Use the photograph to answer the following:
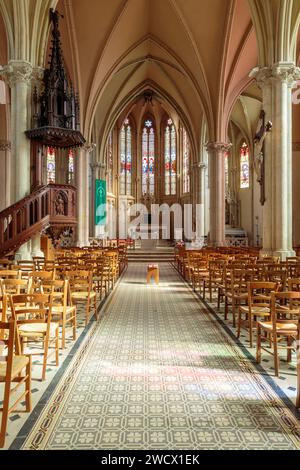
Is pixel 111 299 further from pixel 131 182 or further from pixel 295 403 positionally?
pixel 131 182

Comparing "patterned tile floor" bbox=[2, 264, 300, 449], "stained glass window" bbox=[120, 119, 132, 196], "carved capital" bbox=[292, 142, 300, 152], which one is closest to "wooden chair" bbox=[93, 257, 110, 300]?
"patterned tile floor" bbox=[2, 264, 300, 449]

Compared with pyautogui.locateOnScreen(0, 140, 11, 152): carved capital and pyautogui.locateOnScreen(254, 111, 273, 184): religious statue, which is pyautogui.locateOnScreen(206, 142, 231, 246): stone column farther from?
pyautogui.locateOnScreen(0, 140, 11, 152): carved capital

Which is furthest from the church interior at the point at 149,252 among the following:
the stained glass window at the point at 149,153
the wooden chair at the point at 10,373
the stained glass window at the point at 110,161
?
the stained glass window at the point at 149,153

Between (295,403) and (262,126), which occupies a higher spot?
(262,126)

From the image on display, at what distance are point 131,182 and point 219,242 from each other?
62.0 ft

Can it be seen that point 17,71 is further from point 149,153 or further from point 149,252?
point 149,153

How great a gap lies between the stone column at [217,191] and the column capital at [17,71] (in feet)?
41.5

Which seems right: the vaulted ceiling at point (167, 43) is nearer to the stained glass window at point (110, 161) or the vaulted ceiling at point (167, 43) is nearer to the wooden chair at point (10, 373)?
the stained glass window at point (110, 161)

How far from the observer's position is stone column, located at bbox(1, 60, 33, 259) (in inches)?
484

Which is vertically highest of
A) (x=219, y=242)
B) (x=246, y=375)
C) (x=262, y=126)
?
Answer: (x=262, y=126)

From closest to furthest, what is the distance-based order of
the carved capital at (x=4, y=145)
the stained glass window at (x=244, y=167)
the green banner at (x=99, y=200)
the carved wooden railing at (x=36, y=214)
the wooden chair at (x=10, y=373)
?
the wooden chair at (x=10, y=373), the carved wooden railing at (x=36, y=214), the carved capital at (x=4, y=145), the green banner at (x=99, y=200), the stained glass window at (x=244, y=167)

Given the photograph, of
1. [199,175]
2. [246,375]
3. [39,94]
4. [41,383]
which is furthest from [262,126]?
[199,175]

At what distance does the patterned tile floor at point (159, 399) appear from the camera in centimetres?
311

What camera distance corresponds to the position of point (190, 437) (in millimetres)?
3141
